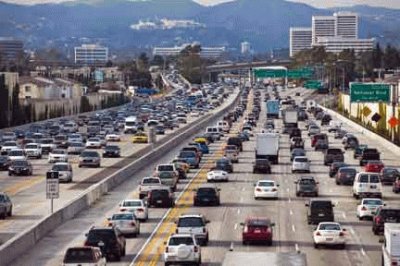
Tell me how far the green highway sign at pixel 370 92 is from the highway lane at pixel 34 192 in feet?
99.2

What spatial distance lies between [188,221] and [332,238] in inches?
170

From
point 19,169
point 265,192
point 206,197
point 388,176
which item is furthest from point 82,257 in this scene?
point 19,169

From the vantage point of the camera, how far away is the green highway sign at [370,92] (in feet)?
348

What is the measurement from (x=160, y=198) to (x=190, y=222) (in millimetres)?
12566

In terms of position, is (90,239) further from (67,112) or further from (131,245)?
(67,112)

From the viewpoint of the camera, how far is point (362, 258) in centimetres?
3512

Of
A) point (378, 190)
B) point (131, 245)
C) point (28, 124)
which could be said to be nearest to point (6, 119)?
point (28, 124)

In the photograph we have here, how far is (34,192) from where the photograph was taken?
57406 millimetres

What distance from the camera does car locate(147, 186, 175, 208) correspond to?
50.2 m

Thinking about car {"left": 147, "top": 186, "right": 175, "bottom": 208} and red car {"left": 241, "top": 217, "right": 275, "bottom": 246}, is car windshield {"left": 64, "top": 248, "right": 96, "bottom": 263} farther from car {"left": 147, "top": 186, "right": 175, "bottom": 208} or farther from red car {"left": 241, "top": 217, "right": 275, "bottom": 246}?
car {"left": 147, "top": 186, "right": 175, "bottom": 208}

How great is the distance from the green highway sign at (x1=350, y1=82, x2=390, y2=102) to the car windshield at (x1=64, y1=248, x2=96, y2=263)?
79132 millimetres

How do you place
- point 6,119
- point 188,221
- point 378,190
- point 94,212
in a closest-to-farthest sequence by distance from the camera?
Answer: point 188,221 < point 94,212 < point 378,190 < point 6,119

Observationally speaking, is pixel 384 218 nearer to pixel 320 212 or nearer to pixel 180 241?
pixel 320 212

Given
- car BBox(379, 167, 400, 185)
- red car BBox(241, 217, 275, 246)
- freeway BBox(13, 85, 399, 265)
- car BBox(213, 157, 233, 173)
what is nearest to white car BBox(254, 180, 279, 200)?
freeway BBox(13, 85, 399, 265)
